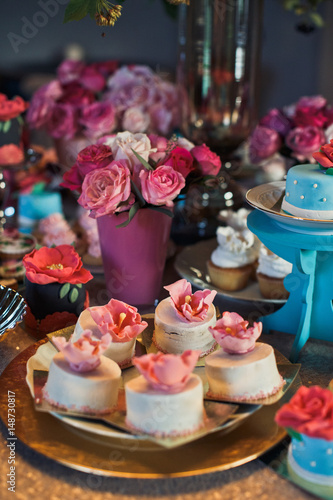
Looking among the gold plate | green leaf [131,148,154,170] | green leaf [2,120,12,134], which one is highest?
green leaf [131,148,154,170]

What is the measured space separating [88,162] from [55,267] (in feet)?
0.61

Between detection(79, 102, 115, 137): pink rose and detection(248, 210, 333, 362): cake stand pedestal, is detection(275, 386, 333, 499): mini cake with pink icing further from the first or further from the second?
detection(79, 102, 115, 137): pink rose

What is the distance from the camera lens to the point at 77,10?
0.91 metres

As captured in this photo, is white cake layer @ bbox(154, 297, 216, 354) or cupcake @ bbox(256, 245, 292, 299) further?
cupcake @ bbox(256, 245, 292, 299)

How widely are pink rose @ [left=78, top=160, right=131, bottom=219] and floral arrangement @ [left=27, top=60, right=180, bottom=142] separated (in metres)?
0.59

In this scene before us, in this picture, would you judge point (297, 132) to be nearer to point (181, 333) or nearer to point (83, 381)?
point (181, 333)

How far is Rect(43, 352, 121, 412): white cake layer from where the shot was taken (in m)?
0.71

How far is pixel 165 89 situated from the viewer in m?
1.63

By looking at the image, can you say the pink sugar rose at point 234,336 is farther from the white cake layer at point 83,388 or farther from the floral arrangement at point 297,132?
the floral arrangement at point 297,132

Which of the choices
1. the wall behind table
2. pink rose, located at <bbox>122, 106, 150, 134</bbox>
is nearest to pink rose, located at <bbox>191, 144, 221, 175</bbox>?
pink rose, located at <bbox>122, 106, 150, 134</bbox>

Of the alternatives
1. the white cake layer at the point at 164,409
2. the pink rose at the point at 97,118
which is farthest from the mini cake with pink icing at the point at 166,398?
the pink rose at the point at 97,118

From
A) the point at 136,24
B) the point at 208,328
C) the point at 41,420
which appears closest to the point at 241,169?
the point at 208,328

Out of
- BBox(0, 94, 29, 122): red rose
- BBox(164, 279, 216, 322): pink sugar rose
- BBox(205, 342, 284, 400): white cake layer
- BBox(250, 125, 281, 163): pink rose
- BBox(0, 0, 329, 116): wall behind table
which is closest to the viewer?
BBox(205, 342, 284, 400): white cake layer

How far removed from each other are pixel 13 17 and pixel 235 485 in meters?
2.53
